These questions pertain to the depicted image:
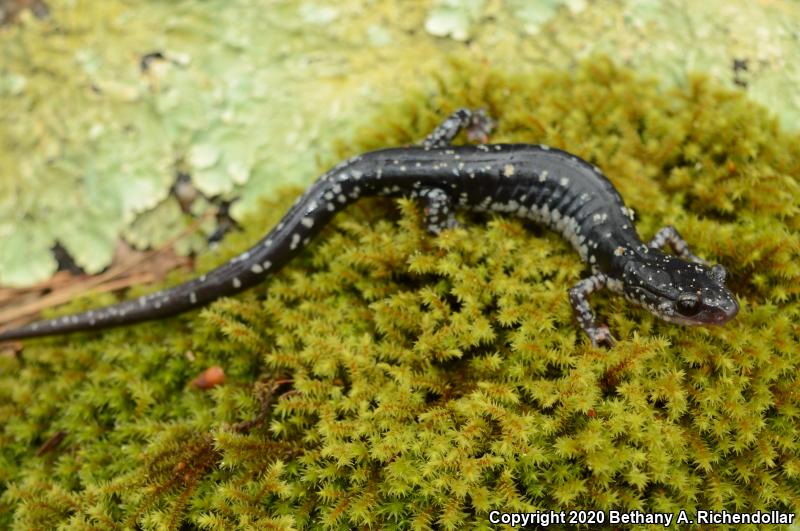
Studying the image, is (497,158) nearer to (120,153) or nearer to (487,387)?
(487,387)

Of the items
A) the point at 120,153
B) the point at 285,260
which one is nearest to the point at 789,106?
the point at 285,260

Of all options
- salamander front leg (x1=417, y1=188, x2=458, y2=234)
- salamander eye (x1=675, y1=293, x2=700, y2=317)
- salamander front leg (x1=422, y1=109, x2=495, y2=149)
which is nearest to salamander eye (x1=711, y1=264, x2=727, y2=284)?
salamander eye (x1=675, y1=293, x2=700, y2=317)

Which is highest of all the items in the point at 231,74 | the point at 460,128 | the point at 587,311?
the point at 231,74

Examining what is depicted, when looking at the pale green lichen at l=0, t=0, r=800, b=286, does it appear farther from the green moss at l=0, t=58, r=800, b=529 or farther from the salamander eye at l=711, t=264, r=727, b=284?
the salamander eye at l=711, t=264, r=727, b=284

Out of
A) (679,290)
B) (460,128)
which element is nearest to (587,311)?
(679,290)

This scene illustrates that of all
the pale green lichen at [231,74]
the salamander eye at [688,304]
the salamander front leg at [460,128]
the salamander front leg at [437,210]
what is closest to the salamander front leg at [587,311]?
Answer: the salamander eye at [688,304]

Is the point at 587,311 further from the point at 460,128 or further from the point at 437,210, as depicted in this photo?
the point at 460,128
